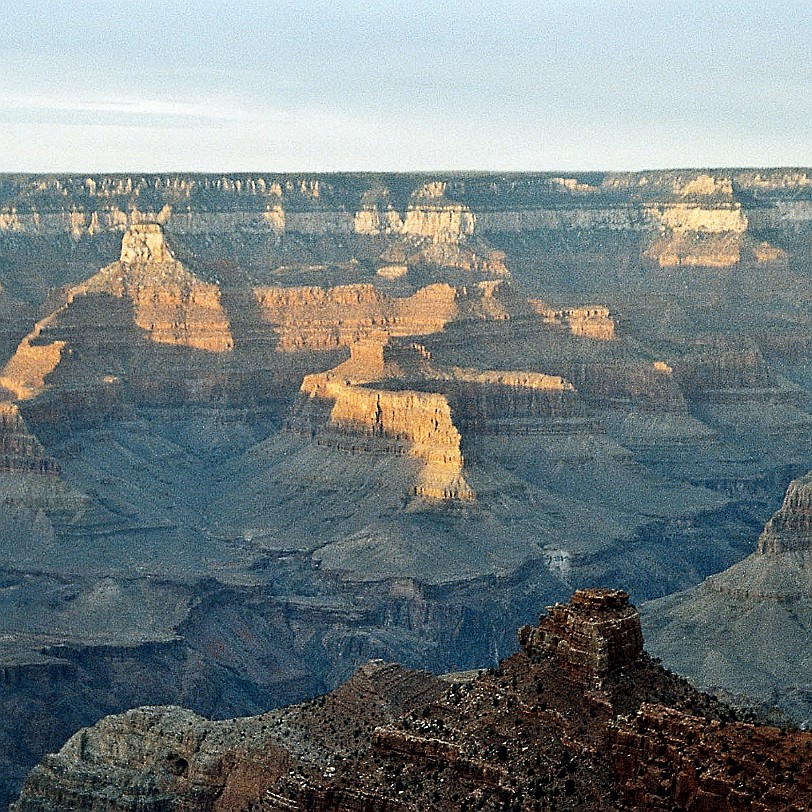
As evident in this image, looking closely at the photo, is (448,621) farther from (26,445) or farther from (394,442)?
(26,445)

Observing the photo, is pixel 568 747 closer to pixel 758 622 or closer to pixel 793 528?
pixel 758 622

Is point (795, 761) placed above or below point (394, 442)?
above

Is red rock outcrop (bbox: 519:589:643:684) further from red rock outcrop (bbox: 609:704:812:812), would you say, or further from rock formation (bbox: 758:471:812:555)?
rock formation (bbox: 758:471:812:555)

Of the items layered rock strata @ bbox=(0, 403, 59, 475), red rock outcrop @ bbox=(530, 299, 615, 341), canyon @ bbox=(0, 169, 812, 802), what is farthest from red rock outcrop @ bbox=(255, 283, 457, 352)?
layered rock strata @ bbox=(0, 403, 59, 475)

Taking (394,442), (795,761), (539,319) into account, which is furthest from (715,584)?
(539,319)

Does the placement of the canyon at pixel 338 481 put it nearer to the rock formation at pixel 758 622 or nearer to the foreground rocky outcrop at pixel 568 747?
the rock formation at pixel 758 622

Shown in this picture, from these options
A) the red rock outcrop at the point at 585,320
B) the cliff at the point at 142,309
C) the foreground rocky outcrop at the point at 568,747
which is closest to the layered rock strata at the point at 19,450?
the cliff at the point at 142,309

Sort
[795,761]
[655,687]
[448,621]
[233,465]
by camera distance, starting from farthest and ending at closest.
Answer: [233,465] → [448,621] → [655,687] → [795,761]

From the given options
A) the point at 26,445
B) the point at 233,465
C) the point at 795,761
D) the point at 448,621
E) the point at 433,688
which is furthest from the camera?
the point at 233,465
